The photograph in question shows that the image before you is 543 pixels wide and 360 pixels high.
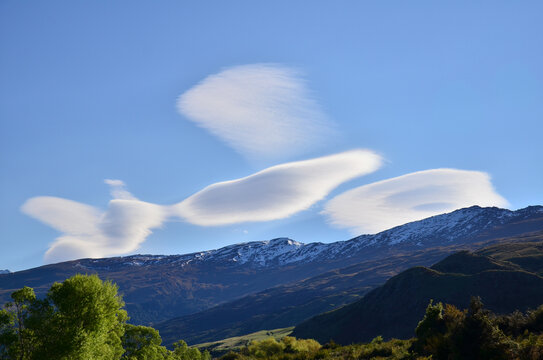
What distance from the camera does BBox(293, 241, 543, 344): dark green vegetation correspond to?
104188mm

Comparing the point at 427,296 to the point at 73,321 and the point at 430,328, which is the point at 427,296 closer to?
the point at 430,328

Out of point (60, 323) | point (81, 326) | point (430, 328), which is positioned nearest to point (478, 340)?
point (430, 328)

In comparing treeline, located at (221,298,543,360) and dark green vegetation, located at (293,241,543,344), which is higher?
treeline, located at (221,298,543,360)

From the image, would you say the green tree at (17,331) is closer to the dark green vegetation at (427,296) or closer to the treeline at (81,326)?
the treeline at (81,326)

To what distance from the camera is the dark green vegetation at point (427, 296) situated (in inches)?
4102

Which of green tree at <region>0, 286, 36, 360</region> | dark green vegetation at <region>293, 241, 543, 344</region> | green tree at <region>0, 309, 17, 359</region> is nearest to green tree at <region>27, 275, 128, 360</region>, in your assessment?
green tree at <region>0, 286, 36, 360</region>

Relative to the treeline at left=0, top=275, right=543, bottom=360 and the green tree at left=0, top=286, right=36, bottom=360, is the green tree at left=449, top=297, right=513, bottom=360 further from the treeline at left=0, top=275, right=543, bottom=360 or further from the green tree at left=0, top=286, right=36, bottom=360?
the green tree at left=0, top=286, right=36, bottom=360

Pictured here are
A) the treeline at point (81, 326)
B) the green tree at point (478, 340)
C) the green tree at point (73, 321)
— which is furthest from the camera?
the green tree at point (73, 321)

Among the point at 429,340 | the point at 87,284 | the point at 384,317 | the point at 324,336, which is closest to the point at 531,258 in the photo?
the point at 384,317

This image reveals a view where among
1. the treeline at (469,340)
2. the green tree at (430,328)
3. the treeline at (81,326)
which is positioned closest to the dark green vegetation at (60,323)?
the treeline at (81,326)

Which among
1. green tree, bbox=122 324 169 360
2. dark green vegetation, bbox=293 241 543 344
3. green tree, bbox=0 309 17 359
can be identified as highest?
green tree, bbox=0 309 17 359

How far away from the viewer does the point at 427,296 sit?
379ft

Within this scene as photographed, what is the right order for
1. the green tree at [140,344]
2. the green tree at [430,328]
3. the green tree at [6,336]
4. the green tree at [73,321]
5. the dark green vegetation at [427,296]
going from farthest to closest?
the dark green vegetation at [427,296], the green tree at [140,344], the green tree at [6,336], the green tree at [73,321], the green tree at [430,328]

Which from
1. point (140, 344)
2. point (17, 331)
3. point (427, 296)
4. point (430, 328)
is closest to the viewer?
point (430, 328)
